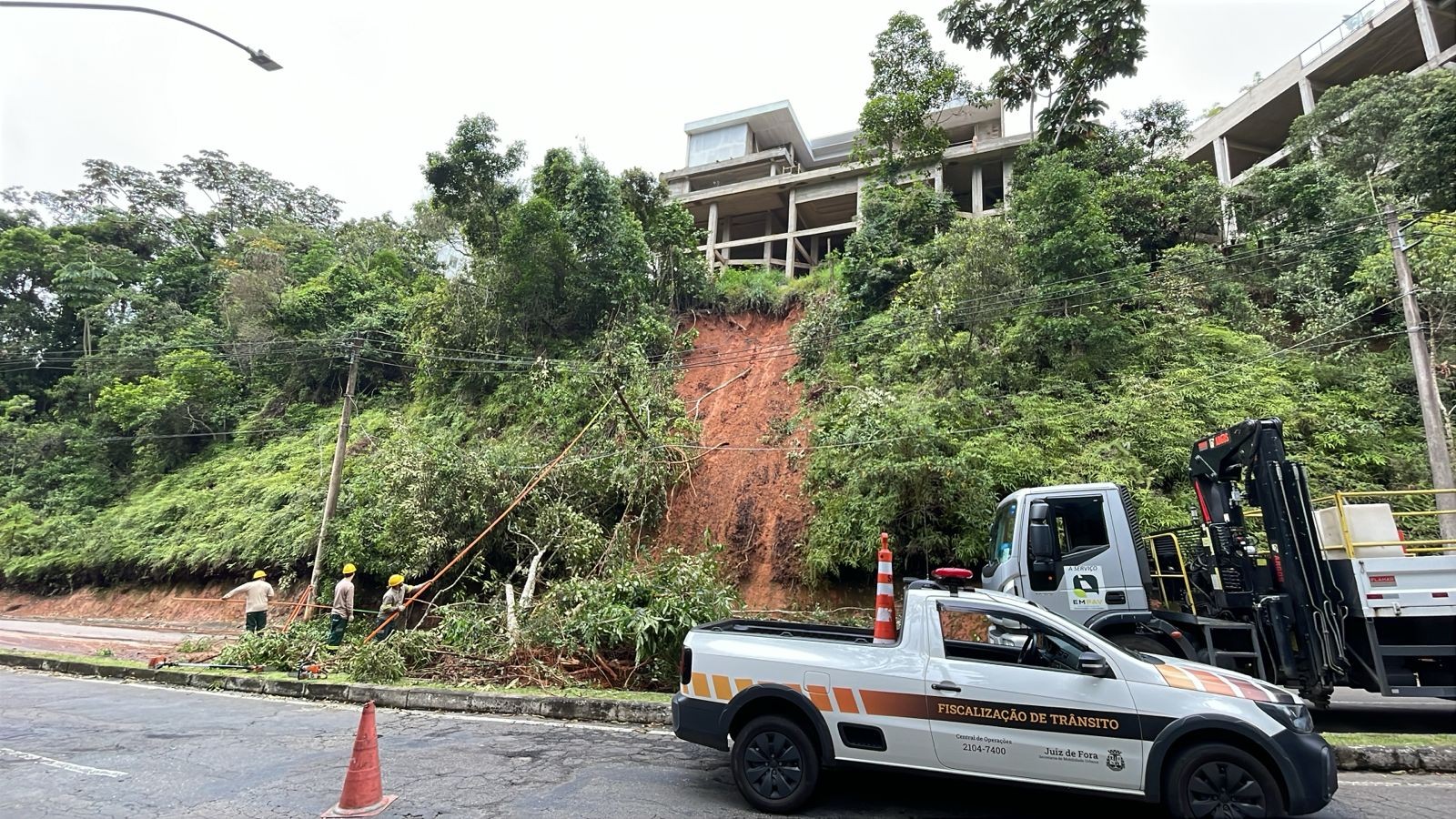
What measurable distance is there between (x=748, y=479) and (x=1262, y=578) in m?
9.99

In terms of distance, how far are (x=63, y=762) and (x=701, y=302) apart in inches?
791

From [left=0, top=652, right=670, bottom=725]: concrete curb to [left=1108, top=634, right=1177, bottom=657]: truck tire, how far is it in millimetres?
4513

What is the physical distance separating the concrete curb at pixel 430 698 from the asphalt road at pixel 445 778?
1.04 feet

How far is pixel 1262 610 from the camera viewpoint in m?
6.13

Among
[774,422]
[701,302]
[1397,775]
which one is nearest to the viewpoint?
[1397,775]

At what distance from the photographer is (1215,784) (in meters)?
3.77

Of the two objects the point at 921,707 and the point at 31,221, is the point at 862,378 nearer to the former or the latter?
the point at 921,707

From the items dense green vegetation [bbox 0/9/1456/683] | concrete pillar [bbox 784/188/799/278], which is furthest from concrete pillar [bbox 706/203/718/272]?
dense green vegetation [bbox 0/9/1456/683]

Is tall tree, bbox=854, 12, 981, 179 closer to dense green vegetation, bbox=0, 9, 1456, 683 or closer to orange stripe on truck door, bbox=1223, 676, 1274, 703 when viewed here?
dense green vegetation, bbox=0, 9, 1456, 683

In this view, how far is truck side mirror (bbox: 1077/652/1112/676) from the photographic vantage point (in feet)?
12.7

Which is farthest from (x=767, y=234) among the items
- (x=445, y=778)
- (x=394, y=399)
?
(x=445, y=778)

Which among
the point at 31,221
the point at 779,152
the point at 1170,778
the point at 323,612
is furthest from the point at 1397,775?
the point at 31,221

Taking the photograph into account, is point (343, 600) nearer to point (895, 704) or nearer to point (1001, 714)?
point (895, 704)

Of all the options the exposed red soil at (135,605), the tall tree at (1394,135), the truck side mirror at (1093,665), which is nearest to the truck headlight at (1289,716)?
the truck side mirror at (1093,665)
